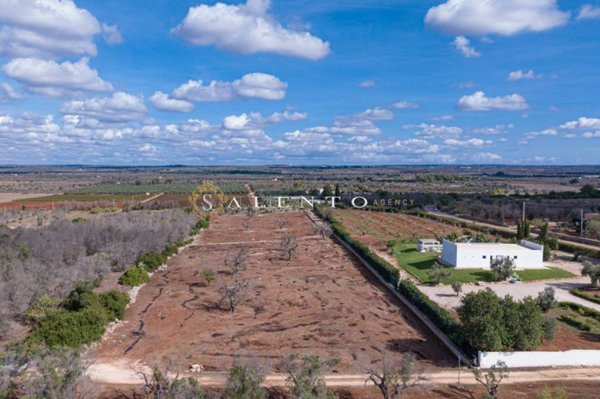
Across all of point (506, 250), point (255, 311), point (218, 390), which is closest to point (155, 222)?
point (255, 311)

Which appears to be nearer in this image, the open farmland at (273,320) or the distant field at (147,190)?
the open farmland at (273,320)

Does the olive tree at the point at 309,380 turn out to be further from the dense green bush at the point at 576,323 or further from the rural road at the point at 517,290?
the dense green bush at the point at 576,323

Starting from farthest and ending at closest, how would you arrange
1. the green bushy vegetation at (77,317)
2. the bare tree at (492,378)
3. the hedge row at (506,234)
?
1. the hedge row at (506,234)
2. the green bushy vegetation at (77,317)
3. the bare tree at (492,378)

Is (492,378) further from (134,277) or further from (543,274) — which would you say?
(134,277)

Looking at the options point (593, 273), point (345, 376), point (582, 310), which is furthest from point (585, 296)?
point (345, 376)

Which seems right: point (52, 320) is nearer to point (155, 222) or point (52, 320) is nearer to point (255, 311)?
point (255, 311)

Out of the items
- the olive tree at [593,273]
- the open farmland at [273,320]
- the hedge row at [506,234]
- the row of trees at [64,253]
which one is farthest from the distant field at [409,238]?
the row of trees at [64,253]

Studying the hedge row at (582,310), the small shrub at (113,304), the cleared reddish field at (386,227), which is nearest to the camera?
the small shrub at (113,304)
